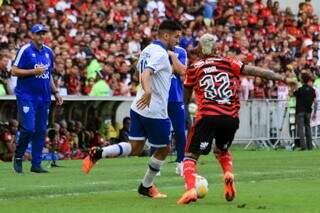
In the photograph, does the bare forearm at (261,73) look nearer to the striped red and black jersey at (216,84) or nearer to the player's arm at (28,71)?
the striped red and black jersey at (216,84)

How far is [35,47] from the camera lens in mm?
17453

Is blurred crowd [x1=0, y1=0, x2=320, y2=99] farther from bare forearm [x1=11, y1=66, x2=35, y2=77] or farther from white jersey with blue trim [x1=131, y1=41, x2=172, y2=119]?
white jersey with blue trim [x1=131, y1=41, x2=172, y2=119]

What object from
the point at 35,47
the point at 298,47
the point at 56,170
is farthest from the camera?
the point at 298,47

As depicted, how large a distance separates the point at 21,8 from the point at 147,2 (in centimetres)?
687

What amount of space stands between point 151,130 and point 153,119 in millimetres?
145

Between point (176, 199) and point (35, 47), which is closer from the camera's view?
point (176, 199)

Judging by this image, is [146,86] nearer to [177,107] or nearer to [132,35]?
[177,107]

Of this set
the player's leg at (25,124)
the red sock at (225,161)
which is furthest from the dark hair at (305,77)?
the red sock at (225,161)

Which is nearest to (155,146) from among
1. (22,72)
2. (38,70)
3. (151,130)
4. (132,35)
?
(151,130)

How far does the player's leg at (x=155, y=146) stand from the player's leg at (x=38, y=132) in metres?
4.71

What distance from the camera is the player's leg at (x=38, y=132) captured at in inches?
689

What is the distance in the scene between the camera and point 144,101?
12609 millimetres

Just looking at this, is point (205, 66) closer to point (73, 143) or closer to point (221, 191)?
point (221, 191)

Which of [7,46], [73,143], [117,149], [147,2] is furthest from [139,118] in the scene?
[147,2]
